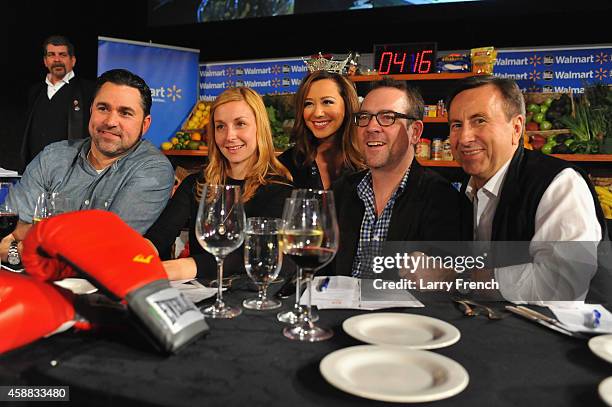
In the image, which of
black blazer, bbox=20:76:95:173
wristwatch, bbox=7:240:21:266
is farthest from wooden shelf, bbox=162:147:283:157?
wristwatch, bbox=7:240:21:266

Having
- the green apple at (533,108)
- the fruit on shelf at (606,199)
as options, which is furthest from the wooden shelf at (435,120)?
the fruit on shelf at (606,199)

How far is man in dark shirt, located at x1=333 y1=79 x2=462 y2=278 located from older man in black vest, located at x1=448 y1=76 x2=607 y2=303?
0.56 feet

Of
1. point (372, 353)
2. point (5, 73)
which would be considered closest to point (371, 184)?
point (372, 353)

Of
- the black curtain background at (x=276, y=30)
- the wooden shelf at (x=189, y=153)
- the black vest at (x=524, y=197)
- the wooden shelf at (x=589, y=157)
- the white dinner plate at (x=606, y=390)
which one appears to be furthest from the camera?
the wooden shelf at (x=189, y=153)

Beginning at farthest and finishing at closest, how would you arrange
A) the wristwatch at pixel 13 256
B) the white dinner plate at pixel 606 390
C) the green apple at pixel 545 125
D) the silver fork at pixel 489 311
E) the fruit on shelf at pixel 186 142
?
the fruit on shelf at pixel 186 142 → the green apple at pixel 545 125 → the wristwatch at pixel 13 256 → the silver fork at pixel 489 311 → the white dinner plate at pixel 606 390

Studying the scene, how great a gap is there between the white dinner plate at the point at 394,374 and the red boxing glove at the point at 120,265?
0.26m

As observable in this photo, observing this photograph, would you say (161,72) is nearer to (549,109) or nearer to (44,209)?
(549,109)

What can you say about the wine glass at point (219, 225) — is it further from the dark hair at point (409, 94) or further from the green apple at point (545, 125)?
the green apple at point (545, 125)

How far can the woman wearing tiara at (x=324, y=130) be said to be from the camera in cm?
298

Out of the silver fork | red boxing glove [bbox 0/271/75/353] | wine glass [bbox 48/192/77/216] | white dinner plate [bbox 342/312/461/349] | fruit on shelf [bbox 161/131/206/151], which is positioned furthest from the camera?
fruit on shelf [bbox 161/131/206/151]

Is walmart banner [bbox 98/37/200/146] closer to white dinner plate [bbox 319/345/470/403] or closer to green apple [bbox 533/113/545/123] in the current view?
green apple [bbox 533/113/545/123]

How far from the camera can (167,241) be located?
6.77 feet

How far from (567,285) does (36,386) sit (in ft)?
3.78

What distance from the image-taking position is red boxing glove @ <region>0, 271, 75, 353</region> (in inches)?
33.7
